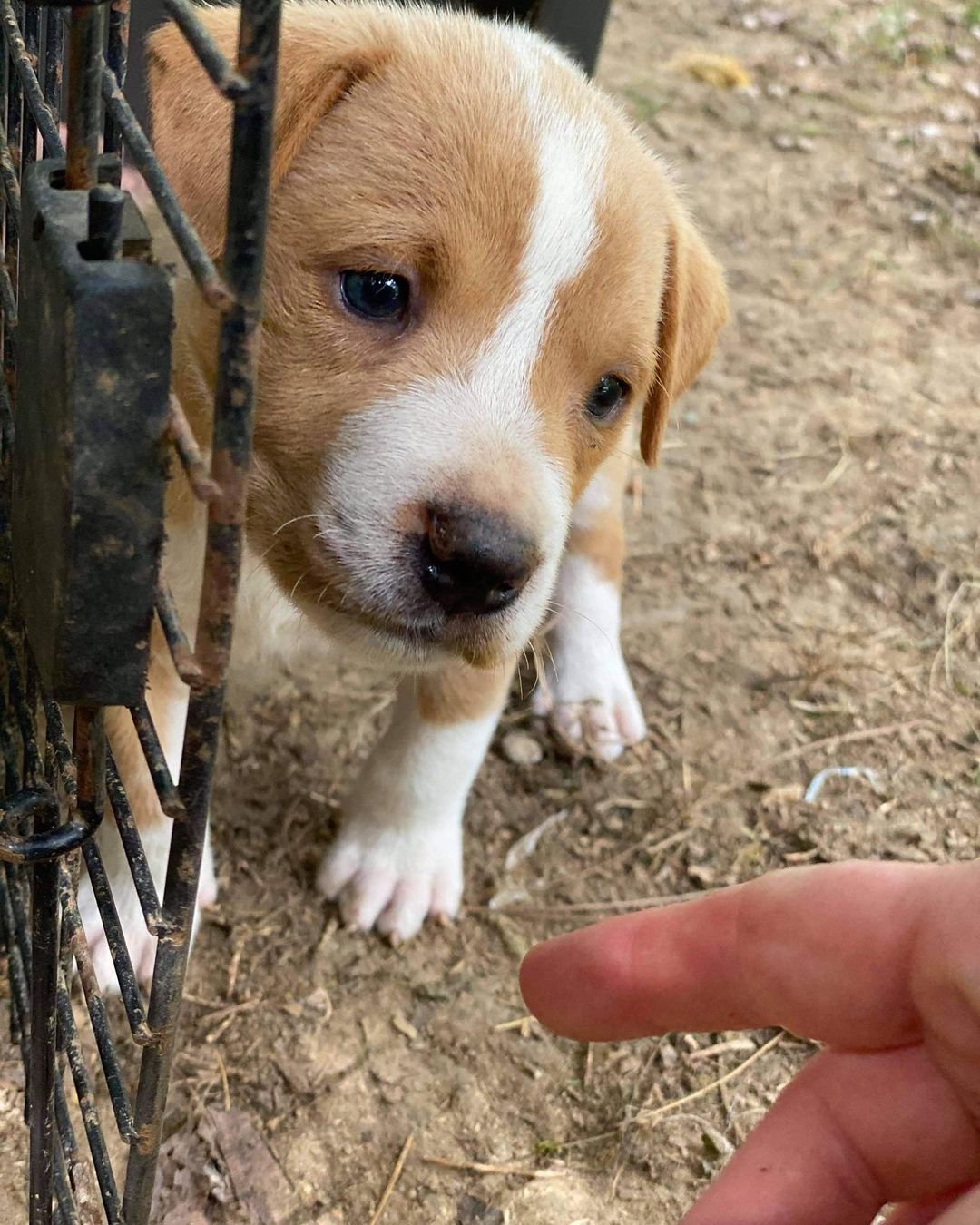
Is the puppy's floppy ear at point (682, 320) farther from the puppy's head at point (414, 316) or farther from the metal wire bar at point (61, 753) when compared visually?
the metal wire bar at point (61, 753)

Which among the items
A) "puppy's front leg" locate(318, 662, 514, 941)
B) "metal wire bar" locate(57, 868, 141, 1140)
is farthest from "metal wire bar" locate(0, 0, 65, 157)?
"puppy's front leg" locate(318, 662, 514, 941)

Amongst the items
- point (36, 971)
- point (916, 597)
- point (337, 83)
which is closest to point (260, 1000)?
point (36, 971)

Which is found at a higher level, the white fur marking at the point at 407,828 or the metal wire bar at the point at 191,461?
the metal wire bar at the point at 191,461

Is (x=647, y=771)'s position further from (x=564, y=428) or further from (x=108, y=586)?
(x=108, y=586)

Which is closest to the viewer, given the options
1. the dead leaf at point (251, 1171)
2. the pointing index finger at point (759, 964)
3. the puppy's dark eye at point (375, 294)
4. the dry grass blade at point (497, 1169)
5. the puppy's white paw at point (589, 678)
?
the pointing index finger at point (759, 964)

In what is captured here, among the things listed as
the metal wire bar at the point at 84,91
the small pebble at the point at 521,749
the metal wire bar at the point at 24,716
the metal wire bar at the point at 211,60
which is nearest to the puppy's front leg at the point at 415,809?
the small pebble at the point at 521,749

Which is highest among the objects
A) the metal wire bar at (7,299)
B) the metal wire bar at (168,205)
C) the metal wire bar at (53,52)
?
the metal wire bar at (168,205)
